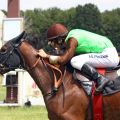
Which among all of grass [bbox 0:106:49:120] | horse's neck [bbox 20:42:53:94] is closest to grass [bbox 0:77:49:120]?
grass [bbox 0:106:49:120]

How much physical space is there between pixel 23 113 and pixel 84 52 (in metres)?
7.87

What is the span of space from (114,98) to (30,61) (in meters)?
1.39

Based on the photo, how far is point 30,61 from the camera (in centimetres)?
787

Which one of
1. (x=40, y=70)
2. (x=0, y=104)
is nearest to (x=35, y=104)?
(x=0, y=104)

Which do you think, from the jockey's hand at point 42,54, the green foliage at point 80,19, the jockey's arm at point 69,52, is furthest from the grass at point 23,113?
the green foliage at point 80,19

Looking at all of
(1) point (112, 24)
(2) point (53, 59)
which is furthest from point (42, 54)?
(1) point (112, 24)

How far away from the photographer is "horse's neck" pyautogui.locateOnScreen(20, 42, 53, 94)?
7.85 metres

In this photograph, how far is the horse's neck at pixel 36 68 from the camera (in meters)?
7.85

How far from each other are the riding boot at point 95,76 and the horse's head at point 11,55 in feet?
3.25

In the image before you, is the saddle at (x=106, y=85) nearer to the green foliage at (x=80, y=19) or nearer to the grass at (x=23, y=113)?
the grass at (x=23, y=113)

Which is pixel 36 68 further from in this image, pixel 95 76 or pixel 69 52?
pixel 95 76

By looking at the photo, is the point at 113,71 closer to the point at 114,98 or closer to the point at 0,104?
the point at 114,98

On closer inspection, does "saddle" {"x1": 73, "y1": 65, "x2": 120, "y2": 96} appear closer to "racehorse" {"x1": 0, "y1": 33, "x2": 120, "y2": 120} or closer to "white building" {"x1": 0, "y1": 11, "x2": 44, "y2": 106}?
"racehorse" {"x1": 0, "y1": 33, "x2": 120, "y2": 120}

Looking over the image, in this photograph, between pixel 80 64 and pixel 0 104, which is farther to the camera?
pixel 0 104
